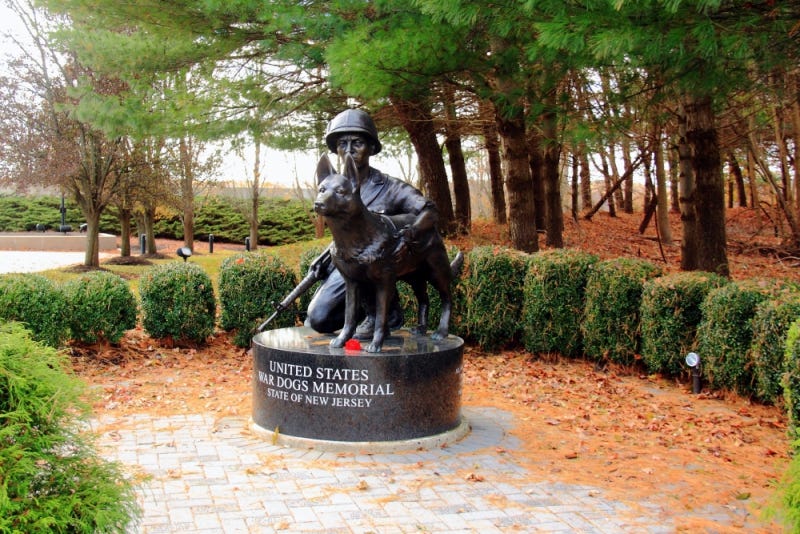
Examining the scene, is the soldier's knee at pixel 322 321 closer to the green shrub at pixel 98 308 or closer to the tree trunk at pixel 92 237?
the green shrub at pixel 98 308

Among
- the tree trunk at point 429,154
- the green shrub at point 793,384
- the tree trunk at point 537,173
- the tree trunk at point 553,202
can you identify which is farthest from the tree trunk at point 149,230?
the green shrub at point 793,384

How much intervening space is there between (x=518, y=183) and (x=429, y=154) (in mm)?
3109

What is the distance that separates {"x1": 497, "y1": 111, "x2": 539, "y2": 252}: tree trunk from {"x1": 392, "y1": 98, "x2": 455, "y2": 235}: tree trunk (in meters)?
1.80

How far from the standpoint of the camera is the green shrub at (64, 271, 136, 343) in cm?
862

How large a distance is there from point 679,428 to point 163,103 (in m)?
8.82

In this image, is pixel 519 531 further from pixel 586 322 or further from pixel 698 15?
pixel 586 322

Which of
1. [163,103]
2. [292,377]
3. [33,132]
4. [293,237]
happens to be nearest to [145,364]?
[292,377]

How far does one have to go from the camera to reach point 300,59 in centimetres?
1049

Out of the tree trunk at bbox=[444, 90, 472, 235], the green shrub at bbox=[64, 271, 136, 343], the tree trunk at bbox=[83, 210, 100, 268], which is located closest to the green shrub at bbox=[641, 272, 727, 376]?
the green shrub at bbox=[64, 271, 136, 343]

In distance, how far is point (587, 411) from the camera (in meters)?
7.12

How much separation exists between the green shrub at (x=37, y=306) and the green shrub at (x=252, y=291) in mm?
1969

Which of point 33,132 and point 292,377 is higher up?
point 33,132

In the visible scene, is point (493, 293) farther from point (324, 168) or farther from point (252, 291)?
point (324, 168)

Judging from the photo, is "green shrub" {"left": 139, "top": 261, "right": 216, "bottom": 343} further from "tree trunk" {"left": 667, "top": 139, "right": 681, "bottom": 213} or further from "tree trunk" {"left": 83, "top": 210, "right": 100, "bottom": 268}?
"tree trunk" {"left": 83, "top": 210, "right": 100, "bottom": 268}
